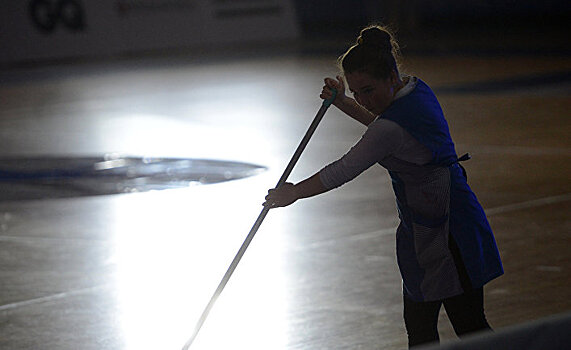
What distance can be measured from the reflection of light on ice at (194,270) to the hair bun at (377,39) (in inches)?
68.9

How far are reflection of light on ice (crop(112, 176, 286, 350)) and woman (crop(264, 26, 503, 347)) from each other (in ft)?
4.19

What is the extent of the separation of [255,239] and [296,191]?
338 centimetres

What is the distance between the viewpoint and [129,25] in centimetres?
2416

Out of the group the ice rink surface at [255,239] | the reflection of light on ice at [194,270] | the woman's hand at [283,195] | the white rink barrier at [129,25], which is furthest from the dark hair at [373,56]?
the white rink barrier at [129,25]

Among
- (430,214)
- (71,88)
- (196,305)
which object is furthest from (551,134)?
(71,88)

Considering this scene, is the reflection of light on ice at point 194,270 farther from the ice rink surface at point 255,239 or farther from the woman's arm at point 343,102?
the woman's arm at point 343,102

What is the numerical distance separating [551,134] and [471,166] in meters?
1.80

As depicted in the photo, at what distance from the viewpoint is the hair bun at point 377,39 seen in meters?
3.52

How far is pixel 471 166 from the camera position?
9.26 m

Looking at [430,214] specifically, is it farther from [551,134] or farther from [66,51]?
[66,51]

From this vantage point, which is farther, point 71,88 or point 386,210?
point 71,88

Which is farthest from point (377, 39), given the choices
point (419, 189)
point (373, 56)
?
point (419, 189)

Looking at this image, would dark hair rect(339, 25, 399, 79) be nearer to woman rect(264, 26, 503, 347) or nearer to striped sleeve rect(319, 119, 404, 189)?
woman rect(264, 26, 503, 347)

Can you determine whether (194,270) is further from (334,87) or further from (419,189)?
(419,189)
